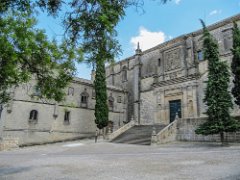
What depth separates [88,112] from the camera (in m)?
30.8

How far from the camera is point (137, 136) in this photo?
24203 millimetres

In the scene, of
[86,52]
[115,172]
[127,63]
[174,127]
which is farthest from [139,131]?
[86,52]

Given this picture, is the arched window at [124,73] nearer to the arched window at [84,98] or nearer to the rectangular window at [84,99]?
the arched window at [84,98]

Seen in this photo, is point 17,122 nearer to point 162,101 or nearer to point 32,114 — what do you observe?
point 32,114

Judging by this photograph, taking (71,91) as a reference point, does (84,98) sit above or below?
below

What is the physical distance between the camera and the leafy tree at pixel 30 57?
5.55 meters

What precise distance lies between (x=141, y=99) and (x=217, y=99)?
1648 cm

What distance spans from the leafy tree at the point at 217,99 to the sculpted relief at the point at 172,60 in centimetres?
1232

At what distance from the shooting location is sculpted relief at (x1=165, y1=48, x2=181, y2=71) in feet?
101

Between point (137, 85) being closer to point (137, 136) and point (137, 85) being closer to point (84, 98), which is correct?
point (84, 98)

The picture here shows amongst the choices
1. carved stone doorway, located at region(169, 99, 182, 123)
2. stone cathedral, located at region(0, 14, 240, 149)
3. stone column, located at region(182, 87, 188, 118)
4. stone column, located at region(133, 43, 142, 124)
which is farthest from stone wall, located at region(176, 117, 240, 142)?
stone column, located at region(133, 43, 142, 124)

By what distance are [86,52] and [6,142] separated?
1979cm

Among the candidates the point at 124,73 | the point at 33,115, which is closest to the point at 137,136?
the point at 33,115

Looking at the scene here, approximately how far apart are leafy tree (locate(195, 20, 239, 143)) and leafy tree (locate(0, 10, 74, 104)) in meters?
13.0
